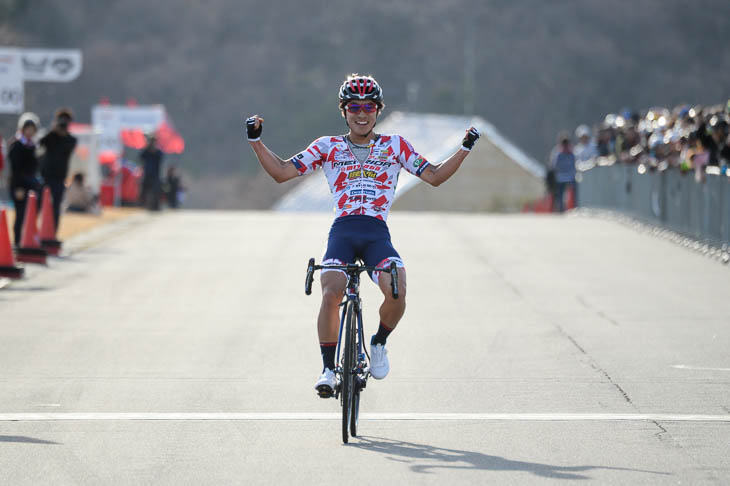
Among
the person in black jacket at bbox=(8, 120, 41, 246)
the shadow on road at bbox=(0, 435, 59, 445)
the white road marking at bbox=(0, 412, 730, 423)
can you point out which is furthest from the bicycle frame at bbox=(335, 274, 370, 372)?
the person in black jacket at bbox=(8, 120, 41, 246)

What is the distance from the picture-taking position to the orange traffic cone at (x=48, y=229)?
1956cm

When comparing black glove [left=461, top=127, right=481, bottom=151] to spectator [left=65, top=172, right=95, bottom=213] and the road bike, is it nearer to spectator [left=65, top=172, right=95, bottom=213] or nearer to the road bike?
the road bike

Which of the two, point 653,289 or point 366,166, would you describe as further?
point 653,289

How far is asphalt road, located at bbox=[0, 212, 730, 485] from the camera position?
722 cm

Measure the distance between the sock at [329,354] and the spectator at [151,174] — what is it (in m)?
24.1

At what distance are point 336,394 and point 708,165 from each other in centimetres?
1244

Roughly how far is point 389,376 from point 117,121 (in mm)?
32347

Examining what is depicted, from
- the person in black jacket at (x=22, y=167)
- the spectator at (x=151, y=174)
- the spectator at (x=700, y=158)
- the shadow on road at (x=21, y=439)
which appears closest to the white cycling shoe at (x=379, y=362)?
the shadow on road at (x=21, y=439)

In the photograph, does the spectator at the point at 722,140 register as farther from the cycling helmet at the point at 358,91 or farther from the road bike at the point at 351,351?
the road bike at the point at 351,351

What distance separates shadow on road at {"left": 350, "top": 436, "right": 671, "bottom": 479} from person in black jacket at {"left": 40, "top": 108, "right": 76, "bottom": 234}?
13349 millimetres

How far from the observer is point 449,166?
324 inches

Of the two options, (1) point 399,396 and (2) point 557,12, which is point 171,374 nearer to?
(1) point 399,396

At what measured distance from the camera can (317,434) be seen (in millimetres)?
7977

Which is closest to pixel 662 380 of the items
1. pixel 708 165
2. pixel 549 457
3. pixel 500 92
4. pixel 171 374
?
pixel 549 457
